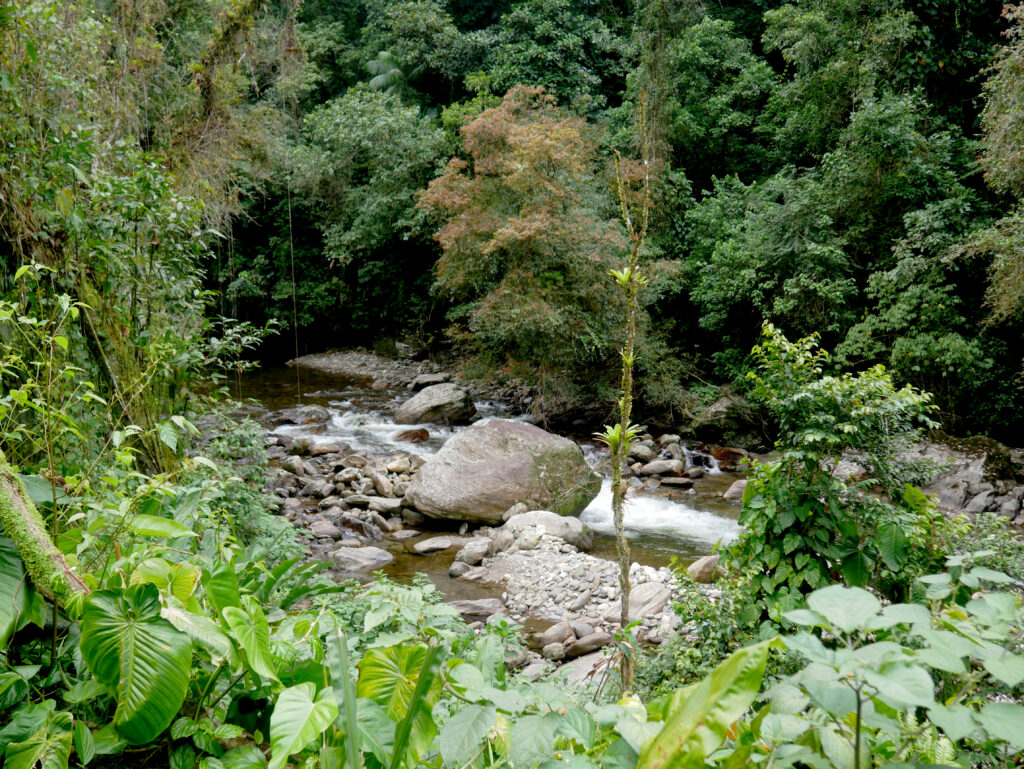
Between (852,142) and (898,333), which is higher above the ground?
(852,142)

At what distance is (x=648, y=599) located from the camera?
5.30 meters

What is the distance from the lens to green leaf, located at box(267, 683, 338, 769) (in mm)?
964

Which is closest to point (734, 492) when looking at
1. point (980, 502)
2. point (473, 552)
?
point (980, 502)

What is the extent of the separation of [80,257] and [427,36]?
52.6ft

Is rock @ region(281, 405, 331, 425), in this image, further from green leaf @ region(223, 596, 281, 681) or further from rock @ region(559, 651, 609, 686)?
green leaf @ region(223, 596, 281, 681)

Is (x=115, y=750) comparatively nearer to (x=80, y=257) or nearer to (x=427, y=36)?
(x=80, y=257)

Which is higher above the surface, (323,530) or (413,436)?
(323,530)

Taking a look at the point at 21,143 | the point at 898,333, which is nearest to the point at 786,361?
the point at 21,143

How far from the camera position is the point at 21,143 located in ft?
10.5

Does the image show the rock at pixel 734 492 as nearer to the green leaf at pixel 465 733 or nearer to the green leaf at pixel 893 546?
the green leaf at pixel 893 546

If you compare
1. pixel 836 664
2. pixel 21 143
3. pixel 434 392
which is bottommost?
pixel 434 392

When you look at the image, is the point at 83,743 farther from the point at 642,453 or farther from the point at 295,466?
the point at 642,453

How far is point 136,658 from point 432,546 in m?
5.77

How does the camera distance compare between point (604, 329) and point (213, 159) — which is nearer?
point (213, 159)
